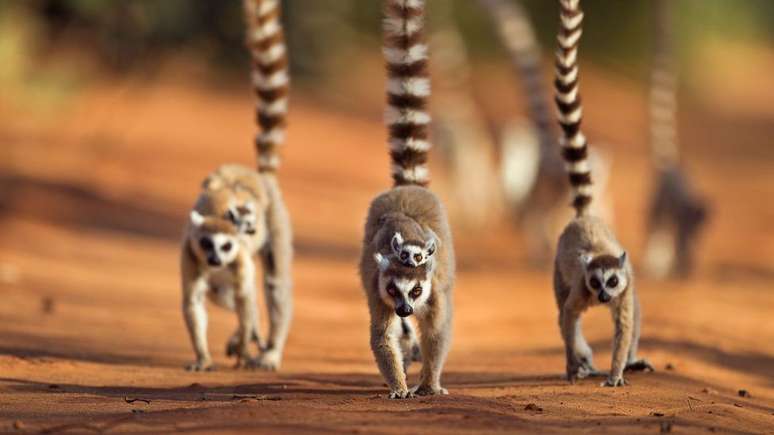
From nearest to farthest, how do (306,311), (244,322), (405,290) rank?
1. (405,290)
2. (244,322)
3. (306,311)

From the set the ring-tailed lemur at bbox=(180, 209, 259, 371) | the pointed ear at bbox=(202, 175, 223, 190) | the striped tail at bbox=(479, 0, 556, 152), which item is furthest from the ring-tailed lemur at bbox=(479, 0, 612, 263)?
the ring-tailed lemur at bbox=(180, 209, 259, 371)

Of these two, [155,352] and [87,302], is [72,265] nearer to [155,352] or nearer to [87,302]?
[87,302]

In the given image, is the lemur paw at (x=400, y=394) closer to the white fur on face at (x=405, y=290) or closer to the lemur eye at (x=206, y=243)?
the white fur on face at (x=405, y=290)

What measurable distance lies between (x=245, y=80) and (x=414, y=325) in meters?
28.3

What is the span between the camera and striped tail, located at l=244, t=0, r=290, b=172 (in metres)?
11.6

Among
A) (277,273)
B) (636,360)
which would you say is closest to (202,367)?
(277,273)

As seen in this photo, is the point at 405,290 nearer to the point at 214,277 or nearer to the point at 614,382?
the point at 614,382

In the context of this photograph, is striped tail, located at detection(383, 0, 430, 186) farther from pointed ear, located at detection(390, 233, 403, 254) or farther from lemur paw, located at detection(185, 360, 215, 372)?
lemur paw, located at detection(185, 360, 215, 372)

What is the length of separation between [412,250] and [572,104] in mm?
2627

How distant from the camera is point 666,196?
62.5ft

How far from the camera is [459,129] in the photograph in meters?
24.5

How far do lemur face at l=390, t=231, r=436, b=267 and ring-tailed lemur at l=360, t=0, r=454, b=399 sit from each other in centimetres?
3

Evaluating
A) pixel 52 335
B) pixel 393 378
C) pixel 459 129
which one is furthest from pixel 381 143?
pixel 393 378

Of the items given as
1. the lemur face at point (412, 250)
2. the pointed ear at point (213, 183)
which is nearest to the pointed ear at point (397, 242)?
the lemur face at point (412, 250)
